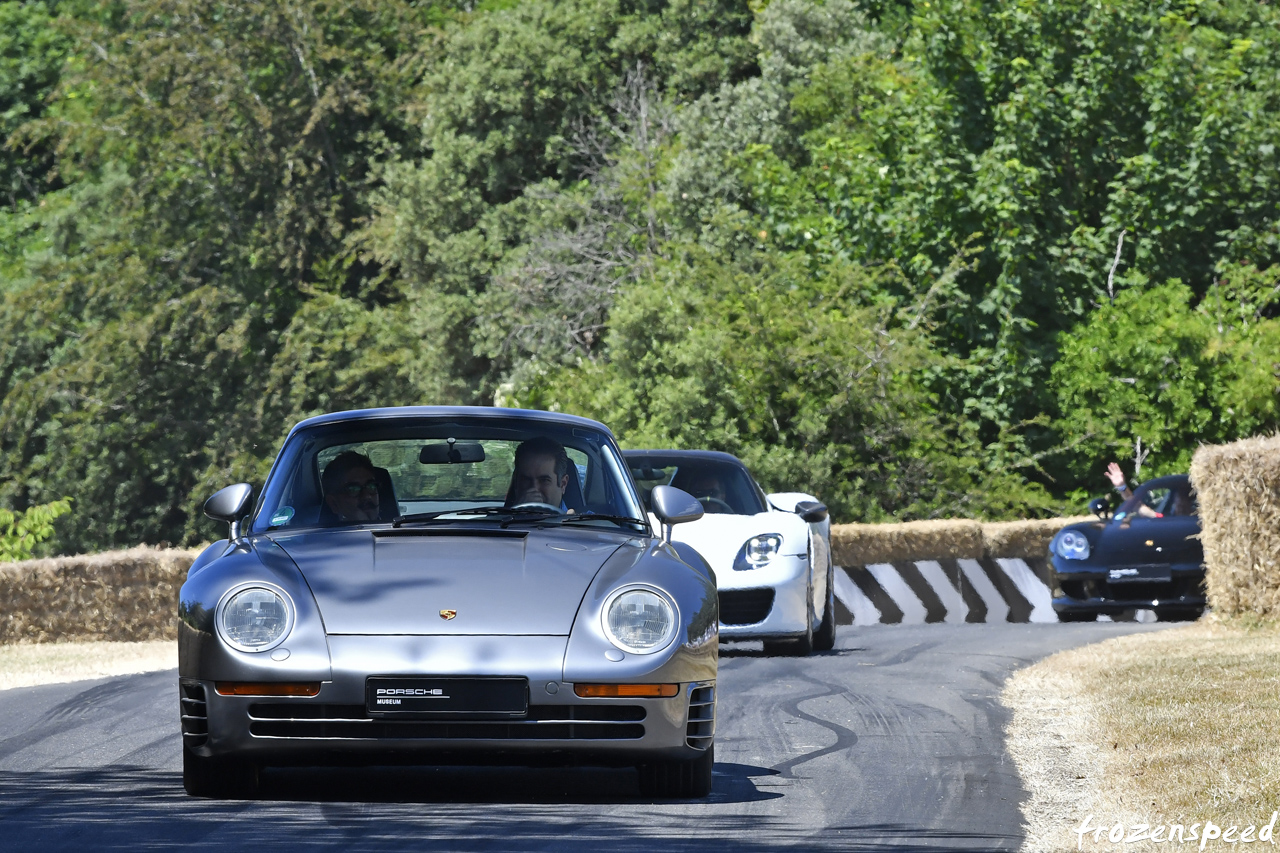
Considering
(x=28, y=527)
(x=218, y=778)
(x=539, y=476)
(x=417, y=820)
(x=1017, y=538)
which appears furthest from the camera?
(x=28, y=527)

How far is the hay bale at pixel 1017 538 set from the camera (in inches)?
926

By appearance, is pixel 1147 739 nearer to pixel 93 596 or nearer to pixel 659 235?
pixel 93 596

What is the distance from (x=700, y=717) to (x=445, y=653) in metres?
1.00

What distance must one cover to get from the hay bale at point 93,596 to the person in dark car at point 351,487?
35.0 feet

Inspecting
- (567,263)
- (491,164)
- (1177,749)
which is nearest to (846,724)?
(1177,749)

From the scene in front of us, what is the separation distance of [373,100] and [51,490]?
1156cm

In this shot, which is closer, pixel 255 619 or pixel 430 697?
pixel 430 697

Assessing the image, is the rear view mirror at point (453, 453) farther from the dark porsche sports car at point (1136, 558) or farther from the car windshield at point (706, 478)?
the dark porsche sports car at point (1136, 558)

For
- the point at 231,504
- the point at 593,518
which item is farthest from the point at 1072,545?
the point at 231,504

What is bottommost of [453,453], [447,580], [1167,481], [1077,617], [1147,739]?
[1077,617]

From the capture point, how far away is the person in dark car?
7.77m

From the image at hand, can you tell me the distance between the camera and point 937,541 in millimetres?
22672

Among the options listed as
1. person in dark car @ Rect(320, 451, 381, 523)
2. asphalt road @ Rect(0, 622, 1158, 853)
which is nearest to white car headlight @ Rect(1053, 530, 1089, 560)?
asphalt road @ Rect(0, 622, 1158, 853)

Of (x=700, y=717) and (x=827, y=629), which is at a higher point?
(x=700, y=717)
